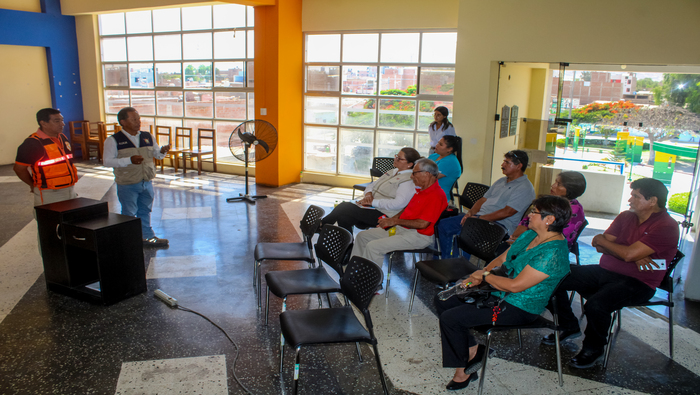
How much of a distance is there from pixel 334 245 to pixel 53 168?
9.50 feet

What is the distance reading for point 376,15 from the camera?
26.5 ft

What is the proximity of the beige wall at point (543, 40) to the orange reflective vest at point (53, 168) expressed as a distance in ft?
15.7

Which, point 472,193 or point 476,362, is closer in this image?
point 476,362

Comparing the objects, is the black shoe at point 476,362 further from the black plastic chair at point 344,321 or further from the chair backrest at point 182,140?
the chair backrest at point 182,140

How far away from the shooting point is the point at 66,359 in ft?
10.7

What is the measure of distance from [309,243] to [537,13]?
4119mm

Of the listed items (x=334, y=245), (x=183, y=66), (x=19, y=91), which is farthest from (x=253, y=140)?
(x=19, y=91)

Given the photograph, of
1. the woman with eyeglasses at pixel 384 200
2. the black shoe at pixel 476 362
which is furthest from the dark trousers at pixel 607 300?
the woman with eyeglasses at pixel 384 200

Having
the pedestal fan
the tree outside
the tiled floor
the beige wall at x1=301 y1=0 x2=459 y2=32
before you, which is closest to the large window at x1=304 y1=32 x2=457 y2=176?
the beige wall at x1=301 y1=0 x2=459 y2=32

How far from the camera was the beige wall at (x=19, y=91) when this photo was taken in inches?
409

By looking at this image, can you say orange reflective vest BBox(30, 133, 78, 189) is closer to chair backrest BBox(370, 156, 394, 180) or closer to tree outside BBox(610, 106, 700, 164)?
chair backrest BBox(370, 156, 394, 180)

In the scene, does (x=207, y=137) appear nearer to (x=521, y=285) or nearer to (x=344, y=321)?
(x=344, y=321)

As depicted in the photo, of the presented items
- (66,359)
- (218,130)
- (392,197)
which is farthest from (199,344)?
(218,130)

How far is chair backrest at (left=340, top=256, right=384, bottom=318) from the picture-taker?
9.21 feet
